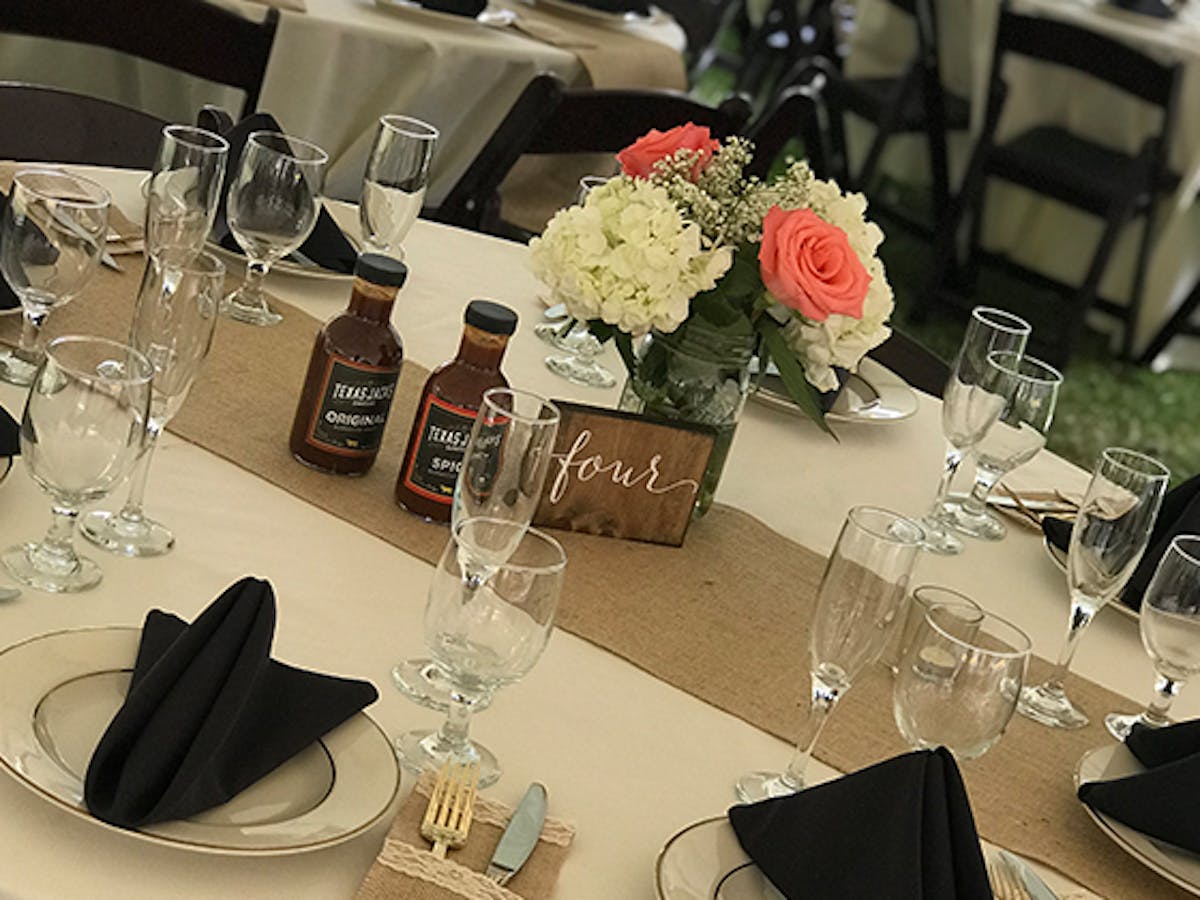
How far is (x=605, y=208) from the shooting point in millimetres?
1559

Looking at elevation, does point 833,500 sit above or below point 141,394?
below

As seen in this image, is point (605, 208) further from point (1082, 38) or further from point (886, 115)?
point (886, 115)

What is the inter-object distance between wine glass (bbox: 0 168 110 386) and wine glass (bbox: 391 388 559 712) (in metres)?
0.45

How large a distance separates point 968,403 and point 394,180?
0.70 meters

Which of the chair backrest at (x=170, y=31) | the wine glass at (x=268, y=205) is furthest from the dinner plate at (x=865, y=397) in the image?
the chair backrest at (x=170, y=31)

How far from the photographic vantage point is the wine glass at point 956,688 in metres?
1.21

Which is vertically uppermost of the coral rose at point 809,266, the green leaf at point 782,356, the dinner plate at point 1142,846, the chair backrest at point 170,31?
the coral rose at point 809,266

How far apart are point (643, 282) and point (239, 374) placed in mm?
464

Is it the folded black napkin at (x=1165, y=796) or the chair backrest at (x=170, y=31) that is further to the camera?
the chair backrest at (x=170, y=31)

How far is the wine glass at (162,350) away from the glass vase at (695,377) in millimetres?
441

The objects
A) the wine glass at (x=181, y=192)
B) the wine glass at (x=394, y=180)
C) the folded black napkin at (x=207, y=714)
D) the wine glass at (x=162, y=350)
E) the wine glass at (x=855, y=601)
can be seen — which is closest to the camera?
the folded black napkin at (x=207, y=714)

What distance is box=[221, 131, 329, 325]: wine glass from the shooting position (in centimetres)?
181

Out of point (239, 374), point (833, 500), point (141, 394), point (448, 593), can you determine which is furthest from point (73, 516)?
point (833, 500)

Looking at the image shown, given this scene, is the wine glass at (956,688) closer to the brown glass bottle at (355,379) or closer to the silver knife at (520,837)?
the silver knife at (520,837)
